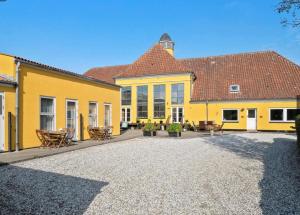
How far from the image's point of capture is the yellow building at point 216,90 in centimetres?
2553

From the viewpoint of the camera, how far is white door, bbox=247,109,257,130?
2611 centimetres

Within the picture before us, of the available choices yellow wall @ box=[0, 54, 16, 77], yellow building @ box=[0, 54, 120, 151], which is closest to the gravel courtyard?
yellow building @ box=[0, 54, 120, 151]

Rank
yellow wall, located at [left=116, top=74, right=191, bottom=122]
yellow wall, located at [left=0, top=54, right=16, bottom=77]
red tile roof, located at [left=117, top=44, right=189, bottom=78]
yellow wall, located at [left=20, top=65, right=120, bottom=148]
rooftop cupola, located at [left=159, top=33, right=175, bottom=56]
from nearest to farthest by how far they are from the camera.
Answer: yellow wall, located at [left=0, top=54, right=16, bottom=77]
yellow wall, located at [left=20, top=65, right=120, bottom=148]
yellow wall, located at [left=116, top=74, right=191, bottom=122]
red tile roof, located at [left=117, top=44, right=189, bottom=78]
rooftop cupola, located at [left=159, top=33, right=175, bottom=56]

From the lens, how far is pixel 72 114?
14914mm

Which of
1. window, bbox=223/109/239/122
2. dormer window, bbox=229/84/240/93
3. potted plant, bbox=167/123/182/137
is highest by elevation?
dormer window, bbox=229/84/240/93

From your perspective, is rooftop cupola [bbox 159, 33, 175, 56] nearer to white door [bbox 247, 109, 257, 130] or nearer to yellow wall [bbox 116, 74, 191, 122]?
yellow wall [bbox 116, 74, 191, 122]

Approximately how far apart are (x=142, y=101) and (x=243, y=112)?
1066cm

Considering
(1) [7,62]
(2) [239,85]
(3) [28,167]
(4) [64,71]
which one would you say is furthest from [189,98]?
(3) [28,167]

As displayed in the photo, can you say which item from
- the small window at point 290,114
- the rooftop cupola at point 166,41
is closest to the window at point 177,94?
the small window at point 290,114

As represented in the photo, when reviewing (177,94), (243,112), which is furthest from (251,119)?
(177,94)

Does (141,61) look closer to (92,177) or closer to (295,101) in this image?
(295,101)

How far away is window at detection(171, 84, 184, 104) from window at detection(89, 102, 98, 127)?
43.9ft

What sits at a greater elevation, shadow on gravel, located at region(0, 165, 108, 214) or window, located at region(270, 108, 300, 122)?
window, located at region(270, 108, 300, 122)

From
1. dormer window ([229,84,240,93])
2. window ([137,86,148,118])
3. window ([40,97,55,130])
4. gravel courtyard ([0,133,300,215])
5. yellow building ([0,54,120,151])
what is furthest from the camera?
window ([137,86,148,118])
